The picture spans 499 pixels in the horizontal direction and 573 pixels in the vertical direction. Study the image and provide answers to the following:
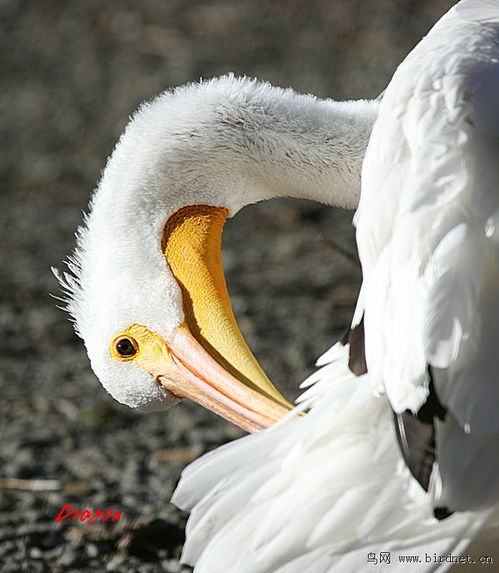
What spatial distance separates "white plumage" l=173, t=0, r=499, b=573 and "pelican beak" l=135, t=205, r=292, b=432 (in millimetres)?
364

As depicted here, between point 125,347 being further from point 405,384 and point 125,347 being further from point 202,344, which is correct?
point 405,384

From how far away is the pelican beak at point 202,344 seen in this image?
3238 millimetres

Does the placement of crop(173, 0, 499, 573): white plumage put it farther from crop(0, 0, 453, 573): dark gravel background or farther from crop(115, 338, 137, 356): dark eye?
crop(0, 0, 453, 573): dark gravel background

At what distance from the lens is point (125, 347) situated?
3.23 metres

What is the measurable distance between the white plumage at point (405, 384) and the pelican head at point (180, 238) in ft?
1.42

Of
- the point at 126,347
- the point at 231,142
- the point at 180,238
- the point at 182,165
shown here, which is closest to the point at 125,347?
the point at 126,347

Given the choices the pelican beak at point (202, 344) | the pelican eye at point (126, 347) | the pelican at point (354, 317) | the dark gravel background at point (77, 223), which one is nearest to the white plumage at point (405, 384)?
the pelican at point (354, 317)

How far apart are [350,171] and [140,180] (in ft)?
1.95
